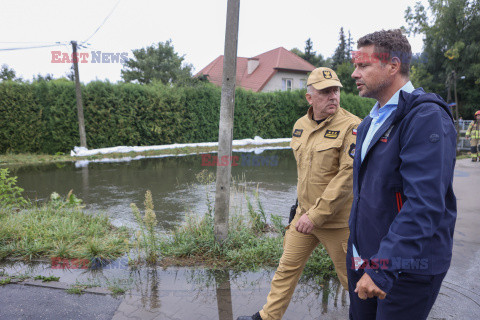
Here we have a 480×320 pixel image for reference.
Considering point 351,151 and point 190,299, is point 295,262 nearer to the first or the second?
point 351,151

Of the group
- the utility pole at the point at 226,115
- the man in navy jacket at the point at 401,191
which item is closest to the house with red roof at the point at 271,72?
the utility pole at the point at 226,115

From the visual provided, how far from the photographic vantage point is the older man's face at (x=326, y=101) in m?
2.89

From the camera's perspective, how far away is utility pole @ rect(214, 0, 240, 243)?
4117 mm

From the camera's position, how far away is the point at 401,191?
166cm

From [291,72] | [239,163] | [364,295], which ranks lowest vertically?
[239,163]

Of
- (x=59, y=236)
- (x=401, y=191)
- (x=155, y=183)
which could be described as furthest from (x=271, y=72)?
(x=401, y=191)

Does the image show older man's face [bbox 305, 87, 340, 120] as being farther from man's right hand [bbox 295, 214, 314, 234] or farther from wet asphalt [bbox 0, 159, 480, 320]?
wet asphalt [bbox 0, 159, 480, 320]

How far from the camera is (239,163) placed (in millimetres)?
14500

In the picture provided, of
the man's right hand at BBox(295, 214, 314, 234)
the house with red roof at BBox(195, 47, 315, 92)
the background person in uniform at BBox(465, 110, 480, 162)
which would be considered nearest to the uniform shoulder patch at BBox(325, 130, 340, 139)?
the man's right hand at BBox(295, 214, 314, 234)

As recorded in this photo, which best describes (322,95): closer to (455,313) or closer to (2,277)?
(455,313)

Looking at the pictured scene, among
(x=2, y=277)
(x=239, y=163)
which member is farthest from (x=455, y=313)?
(x=239, y=163)

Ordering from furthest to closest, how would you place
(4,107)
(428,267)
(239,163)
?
1. (4,107)
2. (239,163)
3. (428,267)

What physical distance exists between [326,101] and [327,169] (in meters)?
0.58

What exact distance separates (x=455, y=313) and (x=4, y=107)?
62.3 ft
